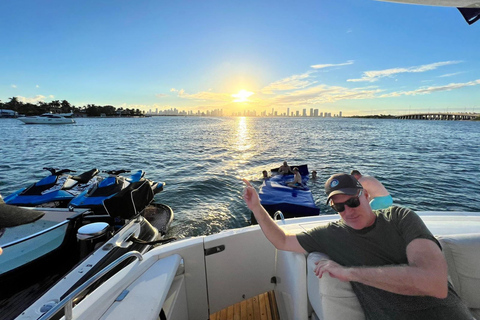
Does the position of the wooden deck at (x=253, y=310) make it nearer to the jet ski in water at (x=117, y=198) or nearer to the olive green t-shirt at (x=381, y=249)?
the olive green t-shirt at (x=381, y=249)

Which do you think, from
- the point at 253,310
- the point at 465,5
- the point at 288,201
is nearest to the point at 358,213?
the point at 253,310

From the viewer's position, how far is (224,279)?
229cm

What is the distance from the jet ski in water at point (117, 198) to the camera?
4.30 metres

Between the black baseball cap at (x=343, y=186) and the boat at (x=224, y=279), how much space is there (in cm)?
57

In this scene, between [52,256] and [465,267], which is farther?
[52,256]

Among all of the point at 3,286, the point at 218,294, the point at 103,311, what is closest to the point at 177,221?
the point at 3,286

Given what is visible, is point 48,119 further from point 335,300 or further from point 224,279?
point 335,300

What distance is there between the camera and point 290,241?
183cm

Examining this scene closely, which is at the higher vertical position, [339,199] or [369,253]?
[339,199]

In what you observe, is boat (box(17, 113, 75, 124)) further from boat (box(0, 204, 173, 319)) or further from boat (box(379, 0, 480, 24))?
boat (box(379, 0, 480, 24))

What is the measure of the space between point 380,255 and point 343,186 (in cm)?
53

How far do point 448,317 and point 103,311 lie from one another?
2.19 m

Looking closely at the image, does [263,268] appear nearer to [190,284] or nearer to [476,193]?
[190,284]

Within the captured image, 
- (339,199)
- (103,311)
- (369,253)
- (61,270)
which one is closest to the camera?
(103,311)
